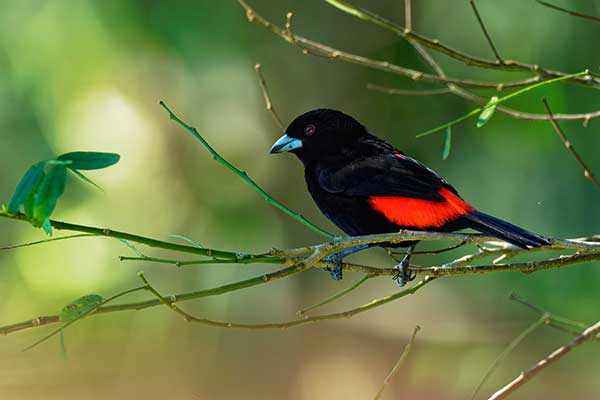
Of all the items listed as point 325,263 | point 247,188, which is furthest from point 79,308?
point 247,188

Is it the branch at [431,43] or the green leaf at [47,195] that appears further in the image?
the branch at [431,43]

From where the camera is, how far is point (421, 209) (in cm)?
352

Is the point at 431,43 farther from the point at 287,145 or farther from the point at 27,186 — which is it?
the point at 287,145

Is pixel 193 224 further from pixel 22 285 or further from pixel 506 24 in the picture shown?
pixel 506 24

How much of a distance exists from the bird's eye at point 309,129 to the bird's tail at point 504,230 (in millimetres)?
1101

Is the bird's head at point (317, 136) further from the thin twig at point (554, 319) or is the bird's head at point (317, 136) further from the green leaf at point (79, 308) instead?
the green leaf at point (79, 308)

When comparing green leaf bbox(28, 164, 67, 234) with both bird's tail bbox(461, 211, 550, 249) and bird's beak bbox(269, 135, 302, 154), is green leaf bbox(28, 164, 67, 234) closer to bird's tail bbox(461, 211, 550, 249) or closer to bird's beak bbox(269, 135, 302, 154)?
bird's tail bbox(461, 211, 550, 249)

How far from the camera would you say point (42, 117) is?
11.2 metres

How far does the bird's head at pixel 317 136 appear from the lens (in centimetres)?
427

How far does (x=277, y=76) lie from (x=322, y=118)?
8.05 m

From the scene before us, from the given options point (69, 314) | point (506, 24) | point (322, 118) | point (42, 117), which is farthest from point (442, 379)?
point (69, 314)

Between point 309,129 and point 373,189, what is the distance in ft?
2.24

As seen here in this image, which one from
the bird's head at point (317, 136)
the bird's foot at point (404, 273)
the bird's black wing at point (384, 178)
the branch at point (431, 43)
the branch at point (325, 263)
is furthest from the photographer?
the bird's head at point (317, 136)

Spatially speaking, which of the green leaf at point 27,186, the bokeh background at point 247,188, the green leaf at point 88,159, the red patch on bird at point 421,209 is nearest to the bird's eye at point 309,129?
the red patch on bird at point 421,209
